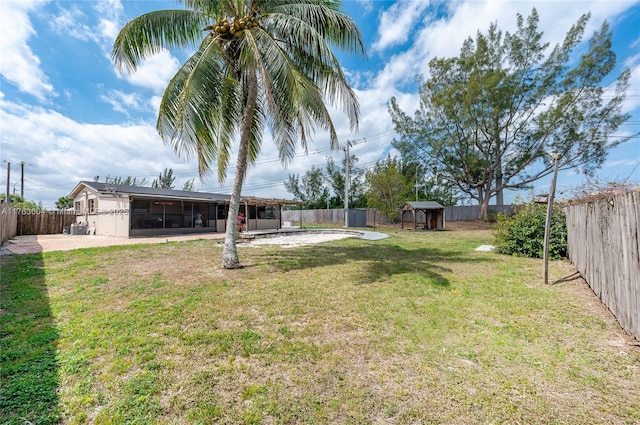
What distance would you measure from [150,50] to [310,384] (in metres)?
8.16

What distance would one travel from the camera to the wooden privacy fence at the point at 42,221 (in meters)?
15.5

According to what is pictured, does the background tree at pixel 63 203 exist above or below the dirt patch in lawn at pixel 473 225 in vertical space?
above

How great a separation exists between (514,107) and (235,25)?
24469mm

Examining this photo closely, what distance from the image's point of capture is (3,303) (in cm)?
403

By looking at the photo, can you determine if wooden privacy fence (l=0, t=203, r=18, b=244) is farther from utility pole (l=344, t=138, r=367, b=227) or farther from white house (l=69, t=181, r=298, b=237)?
utility pole (l=344, t=138, r=367, b=227)

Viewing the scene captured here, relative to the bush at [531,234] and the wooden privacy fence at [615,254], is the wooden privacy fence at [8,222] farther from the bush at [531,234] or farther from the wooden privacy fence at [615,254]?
the bush at [531,234]

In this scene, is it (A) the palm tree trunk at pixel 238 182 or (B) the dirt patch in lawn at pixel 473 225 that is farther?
(B) the dirt patch in lawn at pixel 473 225

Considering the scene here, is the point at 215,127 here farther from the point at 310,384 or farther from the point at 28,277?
the point at 310,384

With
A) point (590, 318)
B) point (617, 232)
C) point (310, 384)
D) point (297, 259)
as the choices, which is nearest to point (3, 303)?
point (310, 384)

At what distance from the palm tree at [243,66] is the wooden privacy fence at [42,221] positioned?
16.1m

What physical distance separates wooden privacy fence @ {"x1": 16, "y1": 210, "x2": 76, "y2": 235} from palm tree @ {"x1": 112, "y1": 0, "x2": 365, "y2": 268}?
634 inches

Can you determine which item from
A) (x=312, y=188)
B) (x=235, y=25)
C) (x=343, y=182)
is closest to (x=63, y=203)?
(x=312, y=188)

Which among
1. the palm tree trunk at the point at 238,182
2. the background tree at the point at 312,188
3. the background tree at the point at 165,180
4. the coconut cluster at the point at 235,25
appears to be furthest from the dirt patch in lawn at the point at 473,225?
the background tree at the point at 165,180

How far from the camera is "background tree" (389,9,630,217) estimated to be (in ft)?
66.3
